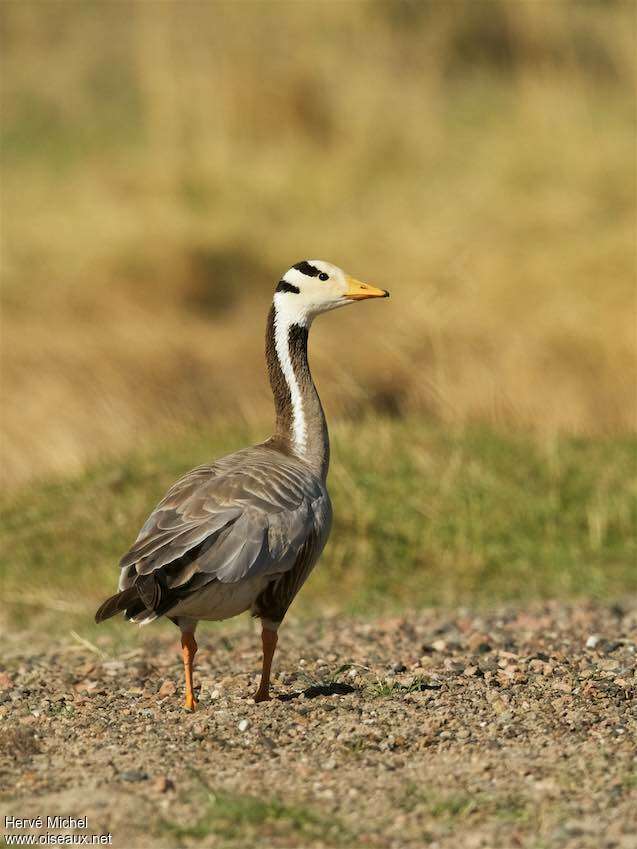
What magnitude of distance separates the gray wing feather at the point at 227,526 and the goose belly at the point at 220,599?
0.18 feet

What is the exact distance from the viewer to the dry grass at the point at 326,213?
13938 millimetres

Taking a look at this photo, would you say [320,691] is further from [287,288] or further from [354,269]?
[354,269]

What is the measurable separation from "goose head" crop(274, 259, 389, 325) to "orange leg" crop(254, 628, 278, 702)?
5.54 feet

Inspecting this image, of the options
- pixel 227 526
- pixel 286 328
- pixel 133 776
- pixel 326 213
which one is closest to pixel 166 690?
pixel 227 526

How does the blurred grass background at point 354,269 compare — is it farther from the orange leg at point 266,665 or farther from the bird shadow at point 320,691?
the orange leg at point 266,665

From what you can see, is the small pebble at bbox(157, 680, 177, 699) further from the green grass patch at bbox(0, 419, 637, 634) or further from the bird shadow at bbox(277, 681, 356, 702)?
the green grass patch at bbox(0, 419, 637, 634)

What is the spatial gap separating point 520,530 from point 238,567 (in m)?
5.03

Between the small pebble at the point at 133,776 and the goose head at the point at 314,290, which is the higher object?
the goose head at the point at 314,290

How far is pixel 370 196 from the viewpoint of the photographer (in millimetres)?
18547

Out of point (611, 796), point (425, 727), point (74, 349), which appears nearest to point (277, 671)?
point (425, 727)

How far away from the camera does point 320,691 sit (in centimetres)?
652

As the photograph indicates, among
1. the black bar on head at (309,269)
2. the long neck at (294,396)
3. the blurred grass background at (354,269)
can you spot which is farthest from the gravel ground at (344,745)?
the blurred grass background at (354,269)

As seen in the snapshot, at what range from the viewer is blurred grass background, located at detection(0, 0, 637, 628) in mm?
10820

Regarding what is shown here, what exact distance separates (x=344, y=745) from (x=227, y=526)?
1046mm
